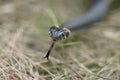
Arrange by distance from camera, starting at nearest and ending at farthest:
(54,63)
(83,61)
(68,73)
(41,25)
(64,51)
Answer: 1. (68,73)
2. (54,63)
3. (83,61)
4. (64,51)
5. (41,25)

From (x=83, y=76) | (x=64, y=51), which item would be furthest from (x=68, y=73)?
(x=64, y=51)

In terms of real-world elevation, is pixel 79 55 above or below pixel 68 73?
above

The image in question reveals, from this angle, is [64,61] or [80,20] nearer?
[64,61]

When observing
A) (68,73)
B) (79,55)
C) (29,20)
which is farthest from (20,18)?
(68,73)

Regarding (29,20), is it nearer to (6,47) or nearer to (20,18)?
(20,18)

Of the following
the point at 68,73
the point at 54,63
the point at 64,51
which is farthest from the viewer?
the point at 64,51

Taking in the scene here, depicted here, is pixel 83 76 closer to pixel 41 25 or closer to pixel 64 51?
pixel 64 51

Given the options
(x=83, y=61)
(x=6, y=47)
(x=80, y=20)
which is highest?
(x=80, y=20)
